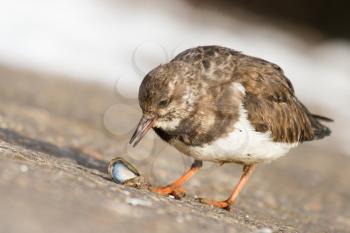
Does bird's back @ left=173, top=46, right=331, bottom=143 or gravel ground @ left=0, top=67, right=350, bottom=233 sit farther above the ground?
bird's back @ left=173, top=46, right=331, bottom=143

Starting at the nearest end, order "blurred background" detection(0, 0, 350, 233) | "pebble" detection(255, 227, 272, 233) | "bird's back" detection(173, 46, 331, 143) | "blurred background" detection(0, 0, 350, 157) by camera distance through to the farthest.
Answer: "blurred background" detection(0, 0, 350, 233)
"pebble" detection(255, 227, 272, 233)
"bird's back" detection(173, 46, 331, 143)
"blurred background" detection(0, 0, 350, 157)

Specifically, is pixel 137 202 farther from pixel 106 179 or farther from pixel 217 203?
pixel 217 203

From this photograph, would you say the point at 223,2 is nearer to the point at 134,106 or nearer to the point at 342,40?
the point at 342,40

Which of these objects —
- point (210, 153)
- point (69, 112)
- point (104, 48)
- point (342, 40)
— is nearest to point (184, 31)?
point (104, 48)

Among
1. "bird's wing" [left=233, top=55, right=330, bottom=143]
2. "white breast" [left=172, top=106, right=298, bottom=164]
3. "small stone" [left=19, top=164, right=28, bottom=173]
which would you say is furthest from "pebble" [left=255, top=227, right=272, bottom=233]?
"small stone" [left=19, top=164, right=28, bottom=173]

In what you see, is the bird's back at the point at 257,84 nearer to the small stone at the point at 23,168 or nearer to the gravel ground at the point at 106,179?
the gravel ground at the point at 106,179

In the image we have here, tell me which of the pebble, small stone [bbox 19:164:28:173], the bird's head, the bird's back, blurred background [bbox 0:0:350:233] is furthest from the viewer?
the bird's back

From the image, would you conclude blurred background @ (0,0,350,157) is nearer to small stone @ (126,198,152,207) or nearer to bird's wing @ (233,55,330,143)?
bird's wing @ (233,55,330,143)

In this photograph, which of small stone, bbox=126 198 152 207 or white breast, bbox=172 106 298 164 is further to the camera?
white breast, bbox=172 106 298 164
